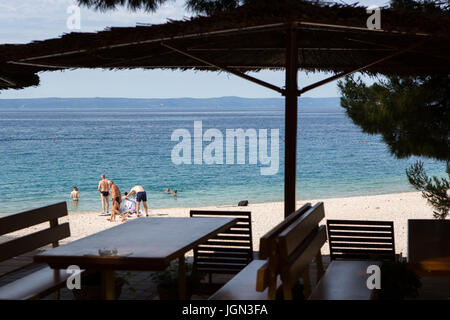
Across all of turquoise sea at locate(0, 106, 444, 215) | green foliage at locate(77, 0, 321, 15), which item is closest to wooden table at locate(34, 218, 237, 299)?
green foliage at locate(77, 0, 321, 15)

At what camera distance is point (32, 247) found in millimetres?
4668

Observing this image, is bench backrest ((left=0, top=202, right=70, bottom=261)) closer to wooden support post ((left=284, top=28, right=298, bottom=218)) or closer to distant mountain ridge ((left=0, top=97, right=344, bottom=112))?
wooden support post ((left=284, top=28, right=298, bottom=218))

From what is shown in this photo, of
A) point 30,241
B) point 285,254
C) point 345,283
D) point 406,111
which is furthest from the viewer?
point 406,111

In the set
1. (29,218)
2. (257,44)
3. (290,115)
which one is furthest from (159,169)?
(290,115)

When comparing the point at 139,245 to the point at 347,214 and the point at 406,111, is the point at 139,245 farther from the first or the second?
the point at 347,214

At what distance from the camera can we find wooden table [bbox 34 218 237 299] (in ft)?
11.3

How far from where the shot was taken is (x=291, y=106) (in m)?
4.70

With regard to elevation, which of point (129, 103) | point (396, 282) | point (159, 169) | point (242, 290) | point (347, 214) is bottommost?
point (347, 214)

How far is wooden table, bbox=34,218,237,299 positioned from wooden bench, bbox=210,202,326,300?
0.38 meters

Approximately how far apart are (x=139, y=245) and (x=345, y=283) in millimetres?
1396

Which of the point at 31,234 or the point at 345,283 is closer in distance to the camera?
the point at 345,283

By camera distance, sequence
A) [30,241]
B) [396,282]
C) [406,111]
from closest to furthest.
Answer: [396,282] → [30,241] → [406,111]
